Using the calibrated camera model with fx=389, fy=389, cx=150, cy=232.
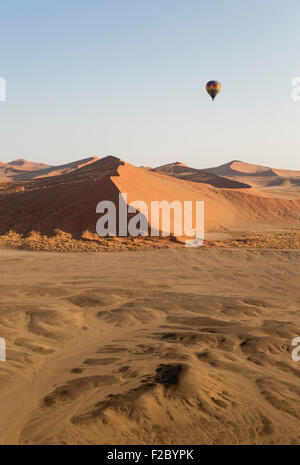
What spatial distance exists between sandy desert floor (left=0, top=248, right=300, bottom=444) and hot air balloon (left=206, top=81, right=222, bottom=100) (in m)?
27.2

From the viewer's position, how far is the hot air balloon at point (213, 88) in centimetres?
3719

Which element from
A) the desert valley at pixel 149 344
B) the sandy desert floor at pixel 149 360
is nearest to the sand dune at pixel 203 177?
the desert valley at pixel 149 344

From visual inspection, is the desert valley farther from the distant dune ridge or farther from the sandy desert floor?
the distant dune ridge

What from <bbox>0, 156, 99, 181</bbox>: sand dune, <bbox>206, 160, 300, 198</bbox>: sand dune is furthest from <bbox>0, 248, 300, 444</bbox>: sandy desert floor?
<bbox>0, 156, 99, 181</bbox>: sand dune

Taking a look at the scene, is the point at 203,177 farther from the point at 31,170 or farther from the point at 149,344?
the point at 31,170

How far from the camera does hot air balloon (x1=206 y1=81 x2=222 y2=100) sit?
37188 mm

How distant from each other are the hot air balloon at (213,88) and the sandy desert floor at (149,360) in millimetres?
27169

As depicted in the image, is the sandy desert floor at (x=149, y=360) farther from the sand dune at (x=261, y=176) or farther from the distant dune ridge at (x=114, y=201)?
the sand dune at (x=261, y=176)

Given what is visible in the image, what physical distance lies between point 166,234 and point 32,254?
8025mm

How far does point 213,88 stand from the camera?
122 ft
